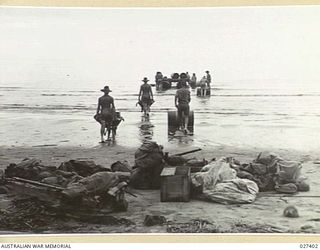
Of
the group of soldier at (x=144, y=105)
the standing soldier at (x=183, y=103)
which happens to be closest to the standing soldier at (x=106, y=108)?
the group of soldier at (x=144, y=105)

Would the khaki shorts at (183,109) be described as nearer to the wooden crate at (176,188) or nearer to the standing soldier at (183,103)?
the standing soldier at (183,103)

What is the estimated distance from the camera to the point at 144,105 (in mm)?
1092

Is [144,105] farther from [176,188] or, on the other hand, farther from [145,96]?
[176,188]

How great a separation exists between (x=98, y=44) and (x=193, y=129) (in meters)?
0.21

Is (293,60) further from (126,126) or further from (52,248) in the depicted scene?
(52,248)

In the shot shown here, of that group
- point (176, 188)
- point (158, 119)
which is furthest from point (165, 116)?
point (176, 188)

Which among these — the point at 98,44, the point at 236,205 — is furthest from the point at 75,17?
the point at 236,205

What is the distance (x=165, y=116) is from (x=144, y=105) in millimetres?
40

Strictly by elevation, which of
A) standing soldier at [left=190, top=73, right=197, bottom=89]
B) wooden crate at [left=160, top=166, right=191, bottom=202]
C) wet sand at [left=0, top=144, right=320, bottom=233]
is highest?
standing soldier at [left=190, top=73, right=197, bottom=89]

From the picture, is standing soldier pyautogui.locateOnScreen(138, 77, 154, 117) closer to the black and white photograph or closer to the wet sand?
the black and white photograph

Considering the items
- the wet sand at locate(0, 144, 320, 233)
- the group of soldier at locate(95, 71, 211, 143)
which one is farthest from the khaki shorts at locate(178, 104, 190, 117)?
the wet sand at locate(0, 144, 320, 233)

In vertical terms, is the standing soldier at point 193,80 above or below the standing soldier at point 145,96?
above

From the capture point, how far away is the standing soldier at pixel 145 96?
1082mm

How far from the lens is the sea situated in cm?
108
